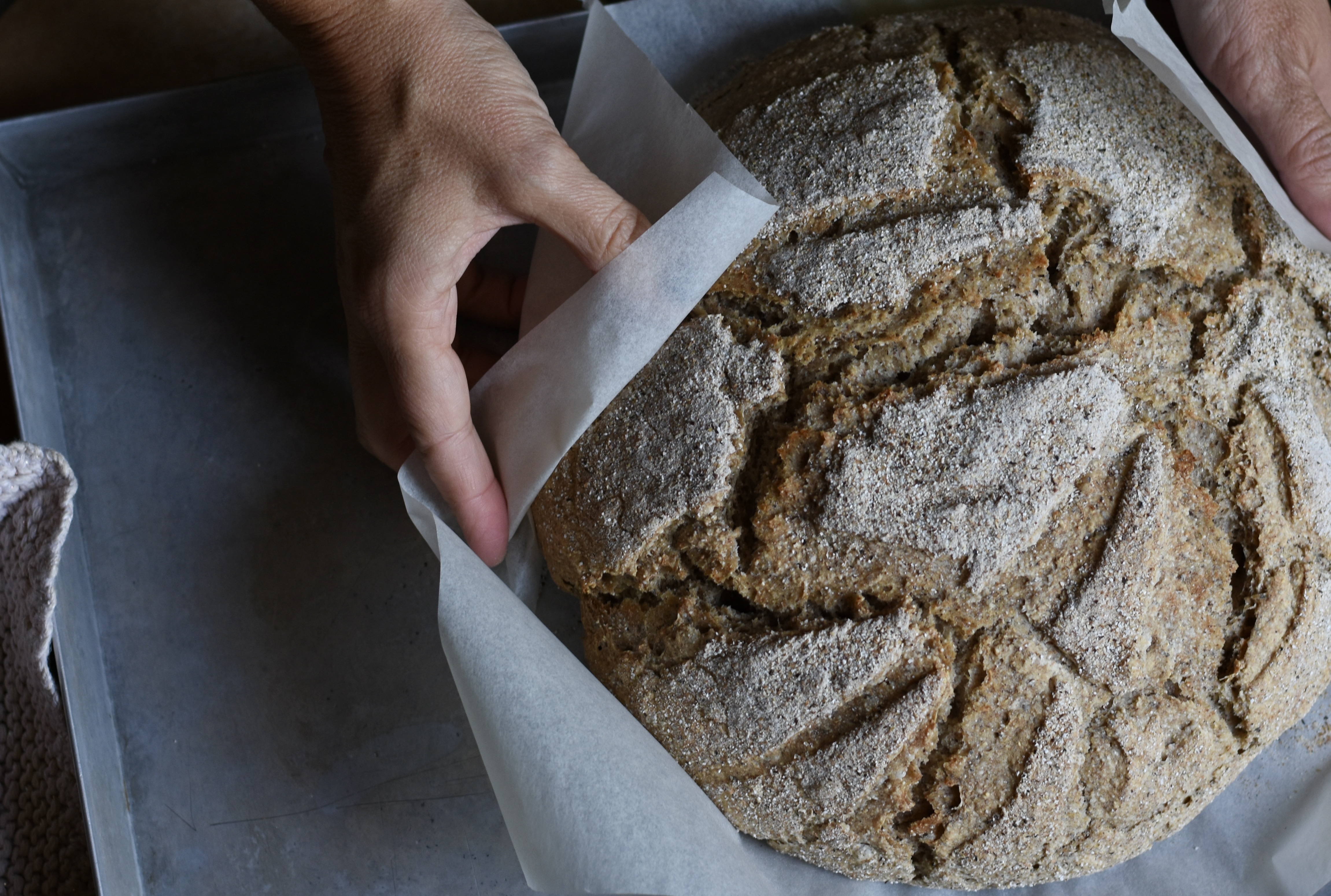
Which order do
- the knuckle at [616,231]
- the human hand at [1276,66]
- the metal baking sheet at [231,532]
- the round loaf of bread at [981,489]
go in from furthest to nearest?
the metal baking sheet at [231,532] → the human hand at [1276,66] → the knuckle at [616,231] → the round loaf of bread at [981,489]

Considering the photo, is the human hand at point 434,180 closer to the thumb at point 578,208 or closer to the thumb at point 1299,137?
the thumb at point 578,208

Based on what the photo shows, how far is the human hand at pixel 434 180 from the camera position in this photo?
4.04 feet

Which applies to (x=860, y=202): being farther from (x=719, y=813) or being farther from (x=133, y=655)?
(x=133, y=655)

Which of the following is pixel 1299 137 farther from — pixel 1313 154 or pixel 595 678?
pixel 595 678

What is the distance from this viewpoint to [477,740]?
129cm

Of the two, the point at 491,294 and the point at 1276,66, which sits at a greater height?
the point at 1276,66

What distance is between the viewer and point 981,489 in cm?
112

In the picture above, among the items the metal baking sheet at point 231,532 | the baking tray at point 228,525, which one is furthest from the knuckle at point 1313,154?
the baking tray at point 228,525

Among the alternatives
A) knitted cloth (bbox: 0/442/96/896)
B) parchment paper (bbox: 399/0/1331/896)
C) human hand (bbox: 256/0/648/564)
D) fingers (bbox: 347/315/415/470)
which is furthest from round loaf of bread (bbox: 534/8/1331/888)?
knitted cloth (bbox: 0/442/96/896)

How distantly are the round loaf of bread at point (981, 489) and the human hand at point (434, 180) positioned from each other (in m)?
0.19

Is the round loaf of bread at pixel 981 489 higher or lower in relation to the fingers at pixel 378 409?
higher

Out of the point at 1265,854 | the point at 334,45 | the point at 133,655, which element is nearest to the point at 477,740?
the point at 133,655

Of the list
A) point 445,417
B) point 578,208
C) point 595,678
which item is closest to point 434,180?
point 578,208

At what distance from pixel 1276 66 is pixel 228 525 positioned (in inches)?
71.6
